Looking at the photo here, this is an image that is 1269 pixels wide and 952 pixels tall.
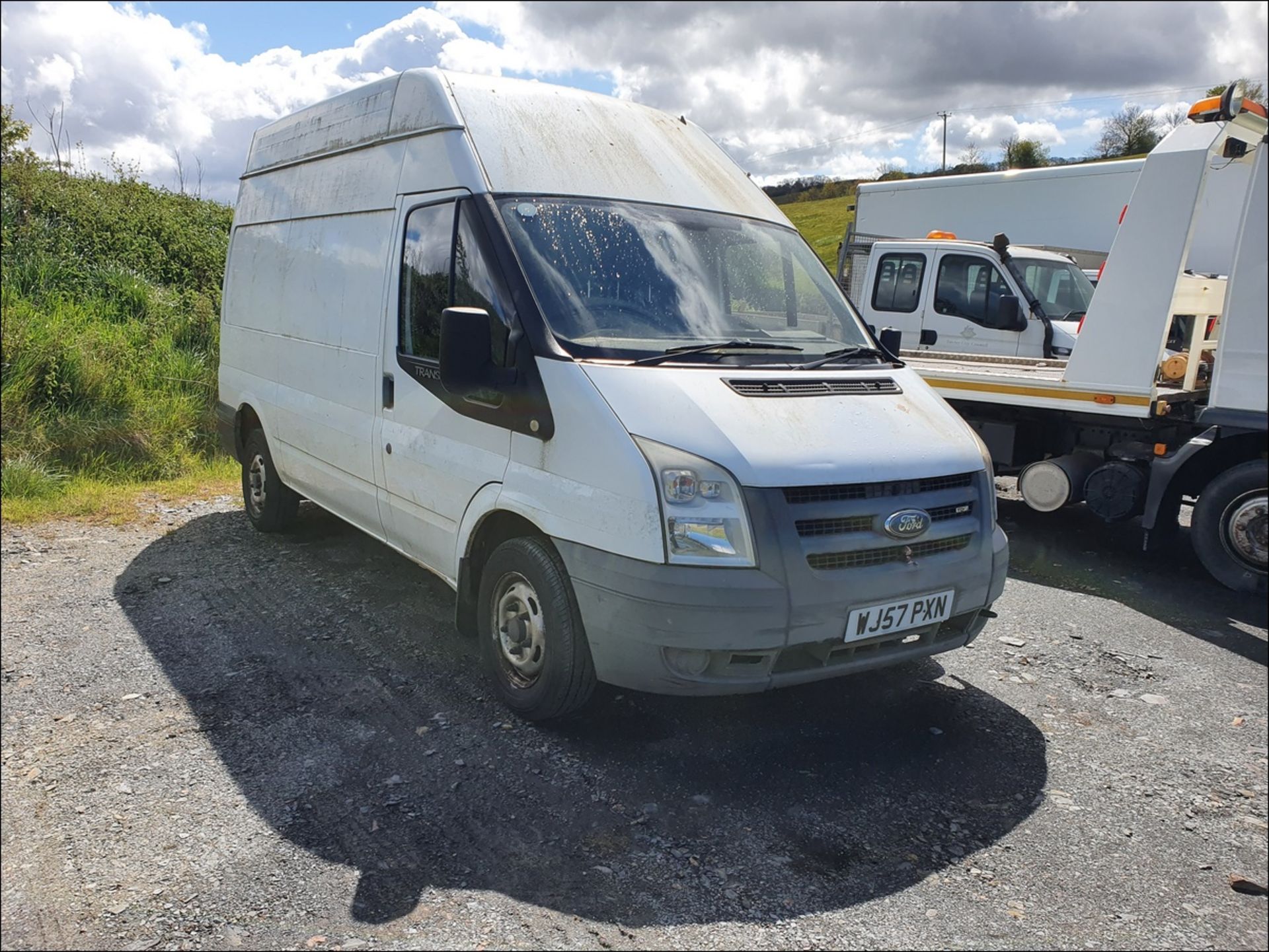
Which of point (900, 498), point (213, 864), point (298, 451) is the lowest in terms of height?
point (213, 864)

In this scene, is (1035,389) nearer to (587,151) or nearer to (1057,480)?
(1057,480)

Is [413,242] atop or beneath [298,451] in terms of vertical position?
atop

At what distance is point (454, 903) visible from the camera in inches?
108

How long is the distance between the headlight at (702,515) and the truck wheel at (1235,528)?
3.57 m

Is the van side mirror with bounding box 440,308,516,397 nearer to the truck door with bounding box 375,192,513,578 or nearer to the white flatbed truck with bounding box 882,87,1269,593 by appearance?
the truck door with bounding box 375,192,513,578

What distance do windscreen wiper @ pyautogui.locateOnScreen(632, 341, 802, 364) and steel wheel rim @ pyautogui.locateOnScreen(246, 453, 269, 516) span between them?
3.83 metres

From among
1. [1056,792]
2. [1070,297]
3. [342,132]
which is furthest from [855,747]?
[1070,297]

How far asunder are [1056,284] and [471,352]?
875cm

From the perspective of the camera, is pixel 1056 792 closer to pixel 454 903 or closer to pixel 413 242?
pixel 454 903

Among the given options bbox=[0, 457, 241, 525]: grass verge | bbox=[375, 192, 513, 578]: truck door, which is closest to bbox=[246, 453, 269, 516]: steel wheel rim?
bbox=[0, 457, 241, 525]: grass verge

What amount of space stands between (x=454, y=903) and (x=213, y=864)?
30.4 inches

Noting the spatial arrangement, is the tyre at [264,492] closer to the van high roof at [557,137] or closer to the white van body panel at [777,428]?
the van high roof at [557,137]

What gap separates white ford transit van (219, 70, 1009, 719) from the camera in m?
3.24

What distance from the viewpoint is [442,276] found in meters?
4.21
